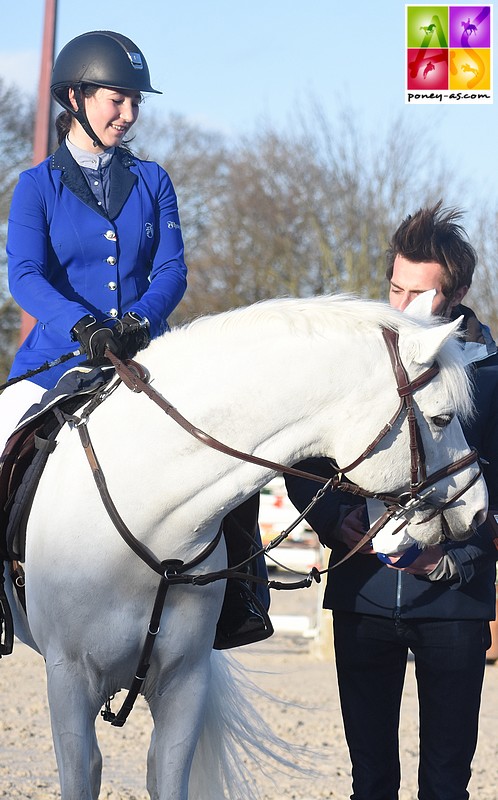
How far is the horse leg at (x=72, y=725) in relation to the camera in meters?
3.25

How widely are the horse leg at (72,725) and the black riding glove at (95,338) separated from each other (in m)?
0.98

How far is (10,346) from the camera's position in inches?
996

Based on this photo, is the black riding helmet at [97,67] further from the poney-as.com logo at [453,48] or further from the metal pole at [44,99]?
the poney-as.com logo at [453,48]

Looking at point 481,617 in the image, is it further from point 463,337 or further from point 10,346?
point 10,346

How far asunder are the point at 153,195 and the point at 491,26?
7350 millimetres

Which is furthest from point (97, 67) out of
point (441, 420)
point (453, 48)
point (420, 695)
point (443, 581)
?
point (453, 48)

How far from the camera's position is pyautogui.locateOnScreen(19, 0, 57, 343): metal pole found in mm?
9531

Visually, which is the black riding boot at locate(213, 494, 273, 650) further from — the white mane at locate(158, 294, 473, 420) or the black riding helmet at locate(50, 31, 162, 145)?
the black riding helmet at locate(50, 31, 162, 145)

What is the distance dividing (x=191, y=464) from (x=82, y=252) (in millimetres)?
1052

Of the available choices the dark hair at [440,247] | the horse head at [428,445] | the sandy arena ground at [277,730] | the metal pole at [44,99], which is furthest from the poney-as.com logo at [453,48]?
the horse head at [428,445]

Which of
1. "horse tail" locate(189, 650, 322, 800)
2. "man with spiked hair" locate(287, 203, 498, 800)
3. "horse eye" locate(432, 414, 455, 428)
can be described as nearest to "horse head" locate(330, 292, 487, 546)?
"horse eye" locate(432, 414, 455, 428)

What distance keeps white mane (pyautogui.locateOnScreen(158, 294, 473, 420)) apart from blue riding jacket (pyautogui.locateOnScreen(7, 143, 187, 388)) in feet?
1.69

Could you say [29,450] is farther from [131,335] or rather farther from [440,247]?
[440,247]

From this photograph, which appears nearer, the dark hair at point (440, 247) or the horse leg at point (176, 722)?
the horse leg at point (176, 722)
